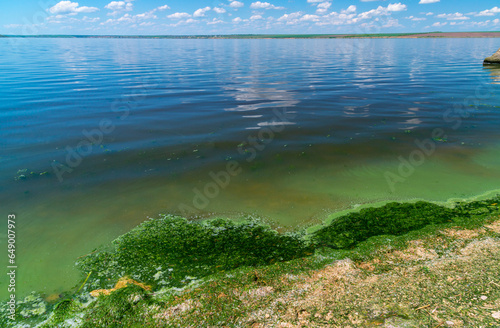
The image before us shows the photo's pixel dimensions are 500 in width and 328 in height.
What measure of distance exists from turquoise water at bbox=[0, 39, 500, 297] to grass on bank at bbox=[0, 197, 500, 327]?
2.27 feet

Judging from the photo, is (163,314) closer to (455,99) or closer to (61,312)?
(61,312)

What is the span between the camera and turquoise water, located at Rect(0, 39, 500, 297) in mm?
5965

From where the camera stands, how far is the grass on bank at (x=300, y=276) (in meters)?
3.21

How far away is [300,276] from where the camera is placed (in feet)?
12.9

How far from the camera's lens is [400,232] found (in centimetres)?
503

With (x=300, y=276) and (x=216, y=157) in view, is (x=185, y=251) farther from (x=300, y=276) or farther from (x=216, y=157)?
(x=216, y=157)

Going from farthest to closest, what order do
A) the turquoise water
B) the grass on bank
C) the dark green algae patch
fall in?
the turquoise water, the dark green algae patch, the grass on bank

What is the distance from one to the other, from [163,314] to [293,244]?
2.46 meters

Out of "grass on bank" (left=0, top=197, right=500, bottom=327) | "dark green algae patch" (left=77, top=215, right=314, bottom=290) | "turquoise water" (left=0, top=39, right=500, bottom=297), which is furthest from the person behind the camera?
"turquoise water" (left=0, top=39, right=500, bottom=297)

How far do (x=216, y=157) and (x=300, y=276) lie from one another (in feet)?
18.1

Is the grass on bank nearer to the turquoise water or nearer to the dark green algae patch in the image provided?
the dark green algae patch

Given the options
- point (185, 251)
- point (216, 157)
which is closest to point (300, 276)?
point (185, 251)

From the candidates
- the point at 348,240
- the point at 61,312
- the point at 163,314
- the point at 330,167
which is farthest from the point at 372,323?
the point at 330,167

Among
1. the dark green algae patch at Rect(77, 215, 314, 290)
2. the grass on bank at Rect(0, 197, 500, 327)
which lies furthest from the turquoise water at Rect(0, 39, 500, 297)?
the grass on bank at Rect(0, 197, 500, 327)
